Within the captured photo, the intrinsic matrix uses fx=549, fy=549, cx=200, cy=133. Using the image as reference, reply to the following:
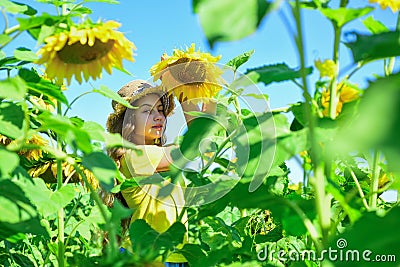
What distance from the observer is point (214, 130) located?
1.18 meters

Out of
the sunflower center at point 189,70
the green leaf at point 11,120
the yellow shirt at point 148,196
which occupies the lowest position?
the yellow shirt at point 148,196

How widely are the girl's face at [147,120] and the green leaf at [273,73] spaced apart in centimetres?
147

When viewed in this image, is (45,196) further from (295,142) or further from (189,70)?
(189,70)

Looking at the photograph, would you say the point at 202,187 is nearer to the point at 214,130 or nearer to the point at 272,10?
the point at 214,130

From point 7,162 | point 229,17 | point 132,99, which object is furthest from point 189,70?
point 229,17

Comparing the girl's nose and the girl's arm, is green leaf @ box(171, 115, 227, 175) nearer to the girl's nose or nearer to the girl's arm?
the girl's arm

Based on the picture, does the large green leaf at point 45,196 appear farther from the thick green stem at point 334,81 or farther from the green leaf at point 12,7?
the thick green stem at point 334,81

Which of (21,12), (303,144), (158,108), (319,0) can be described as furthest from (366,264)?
(158,108)

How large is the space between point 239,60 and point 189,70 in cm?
32

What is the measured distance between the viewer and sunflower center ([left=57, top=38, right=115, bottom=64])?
44.1 inches


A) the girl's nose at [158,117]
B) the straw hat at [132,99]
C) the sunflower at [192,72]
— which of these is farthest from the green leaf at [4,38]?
the girl's nose at [158,117]

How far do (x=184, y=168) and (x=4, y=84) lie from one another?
525 mm

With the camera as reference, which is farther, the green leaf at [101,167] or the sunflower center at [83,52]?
the sunflower center at [83,52]

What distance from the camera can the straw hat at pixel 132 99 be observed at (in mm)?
2354
